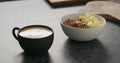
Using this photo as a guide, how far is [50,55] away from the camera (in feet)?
2.64

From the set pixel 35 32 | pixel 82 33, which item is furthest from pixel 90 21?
pixel 35 32

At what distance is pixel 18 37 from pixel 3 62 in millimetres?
92

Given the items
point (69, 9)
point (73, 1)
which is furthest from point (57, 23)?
point (73, 1)

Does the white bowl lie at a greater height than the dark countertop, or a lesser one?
greater

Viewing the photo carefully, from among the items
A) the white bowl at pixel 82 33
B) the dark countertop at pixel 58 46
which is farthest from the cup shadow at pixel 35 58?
the white bowl at pixel 82 33

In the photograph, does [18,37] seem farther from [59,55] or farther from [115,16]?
[115,16]

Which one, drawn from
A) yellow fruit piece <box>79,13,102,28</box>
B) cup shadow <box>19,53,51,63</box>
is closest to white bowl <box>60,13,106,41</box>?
yellow fruit piece <box>79,13,102,28</box>

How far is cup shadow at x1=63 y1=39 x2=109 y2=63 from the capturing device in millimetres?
785

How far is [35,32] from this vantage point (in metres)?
0.80

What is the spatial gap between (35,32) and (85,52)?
0.18 meters

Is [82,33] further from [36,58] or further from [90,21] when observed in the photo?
[36,58]

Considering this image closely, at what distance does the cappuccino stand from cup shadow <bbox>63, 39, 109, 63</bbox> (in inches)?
3.7

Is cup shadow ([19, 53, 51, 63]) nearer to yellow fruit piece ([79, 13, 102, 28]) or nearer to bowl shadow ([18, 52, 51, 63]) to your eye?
bowl shadow ([18, 52, 51, 63])

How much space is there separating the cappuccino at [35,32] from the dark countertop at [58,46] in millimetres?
68
